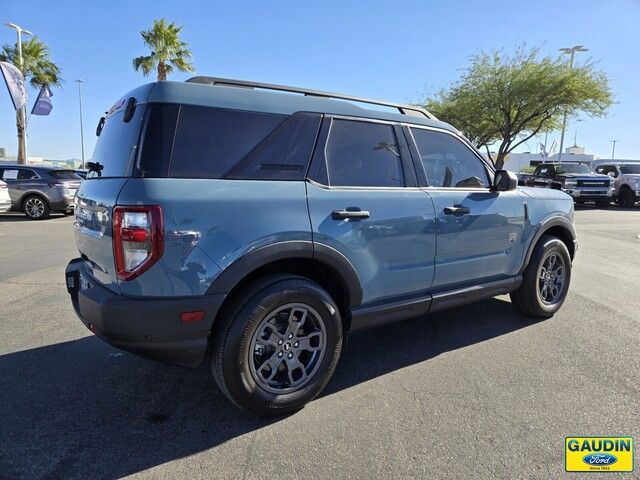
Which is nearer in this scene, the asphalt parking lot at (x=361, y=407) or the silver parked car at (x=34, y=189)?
the asphalt parking lot at (x=361, y=407)

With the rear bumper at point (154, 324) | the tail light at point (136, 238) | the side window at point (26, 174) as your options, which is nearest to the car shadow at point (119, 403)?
the rear bumper at point (154, 324)

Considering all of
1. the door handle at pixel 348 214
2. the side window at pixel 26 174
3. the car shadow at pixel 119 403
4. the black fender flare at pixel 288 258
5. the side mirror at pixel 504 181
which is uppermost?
the side mirror at pixel 504 181

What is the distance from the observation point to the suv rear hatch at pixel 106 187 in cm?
248

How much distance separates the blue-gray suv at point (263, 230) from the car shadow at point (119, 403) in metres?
0.39

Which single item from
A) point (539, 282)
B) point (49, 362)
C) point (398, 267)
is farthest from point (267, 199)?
point (539, 282)

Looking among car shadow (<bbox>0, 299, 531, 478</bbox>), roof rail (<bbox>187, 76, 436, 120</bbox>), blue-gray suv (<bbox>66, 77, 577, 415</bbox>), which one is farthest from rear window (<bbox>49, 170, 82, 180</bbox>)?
roof rail (<bbox>187, 76, 436, 120</bbox>)

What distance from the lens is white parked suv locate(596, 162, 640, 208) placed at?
19.1 m

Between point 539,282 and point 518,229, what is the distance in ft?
2.40

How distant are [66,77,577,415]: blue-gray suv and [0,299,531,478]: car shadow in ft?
1.29

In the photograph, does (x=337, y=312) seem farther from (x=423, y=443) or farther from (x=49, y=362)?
(x=49, y=362)

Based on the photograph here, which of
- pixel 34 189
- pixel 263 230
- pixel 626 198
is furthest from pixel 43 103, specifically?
pixel 626 198

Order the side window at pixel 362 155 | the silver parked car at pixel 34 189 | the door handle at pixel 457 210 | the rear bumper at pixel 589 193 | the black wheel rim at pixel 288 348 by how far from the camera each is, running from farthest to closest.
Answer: the rear bumper at pixel 589 193
the silver parked car at pixel 34 189
the door handle at pixel 457 210
the side window at pixel 362 155
the black wheel rim at pixel 288 348

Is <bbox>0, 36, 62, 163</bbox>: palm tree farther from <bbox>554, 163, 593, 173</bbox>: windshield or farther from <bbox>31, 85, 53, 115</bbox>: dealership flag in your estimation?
<bbox>554, 163, 593, 173</bbox>: windshield

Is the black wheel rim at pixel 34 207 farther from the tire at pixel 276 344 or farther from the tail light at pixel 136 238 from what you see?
the tire at pixel 276 344
